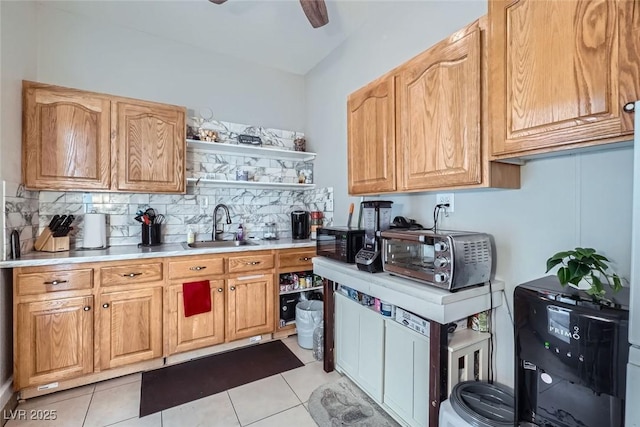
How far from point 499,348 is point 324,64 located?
3011 millimetres

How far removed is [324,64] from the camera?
3145 millimetres

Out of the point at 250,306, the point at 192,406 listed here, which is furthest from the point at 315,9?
the point at 192,406

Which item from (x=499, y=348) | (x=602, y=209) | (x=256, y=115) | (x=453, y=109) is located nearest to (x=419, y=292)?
(x=499, y=348)

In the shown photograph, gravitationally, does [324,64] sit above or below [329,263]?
above

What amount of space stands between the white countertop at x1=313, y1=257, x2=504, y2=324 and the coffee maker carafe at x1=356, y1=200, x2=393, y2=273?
0.20ft

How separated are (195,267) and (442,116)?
2.10m

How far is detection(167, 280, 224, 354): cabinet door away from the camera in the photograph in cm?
228

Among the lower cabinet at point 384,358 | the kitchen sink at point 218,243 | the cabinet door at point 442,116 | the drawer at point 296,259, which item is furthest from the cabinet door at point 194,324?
the cabinet door at point 442,116

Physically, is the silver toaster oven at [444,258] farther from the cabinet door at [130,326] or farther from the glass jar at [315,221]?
the cabinet door at [130,326]

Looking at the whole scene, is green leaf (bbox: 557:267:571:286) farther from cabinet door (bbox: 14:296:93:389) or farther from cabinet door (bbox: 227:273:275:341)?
cabinet door (bbox: 14:296:93:389)

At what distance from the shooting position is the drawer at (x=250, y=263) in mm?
2500

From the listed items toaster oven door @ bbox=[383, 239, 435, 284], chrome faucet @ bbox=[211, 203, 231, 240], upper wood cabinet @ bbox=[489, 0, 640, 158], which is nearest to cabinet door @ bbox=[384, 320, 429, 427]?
toaster oven door @ bbox=[383, 239, 435, 284]

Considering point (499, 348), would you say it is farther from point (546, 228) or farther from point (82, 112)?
point (82, 112)

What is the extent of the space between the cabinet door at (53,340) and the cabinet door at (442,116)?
2384 mm
